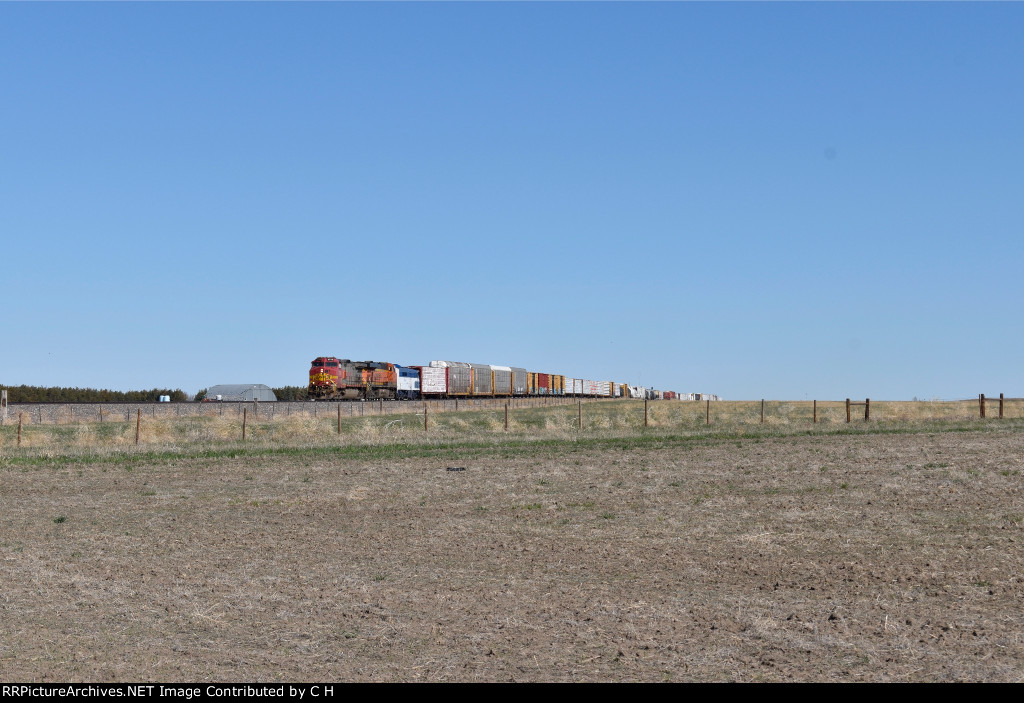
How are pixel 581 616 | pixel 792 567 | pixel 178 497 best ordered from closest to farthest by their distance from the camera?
pixel 581 616 < pixel 792 567 < pixel 178 497

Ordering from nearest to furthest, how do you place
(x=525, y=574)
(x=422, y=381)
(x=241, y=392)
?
(x=525, y=574) → (x=422, y=381) → (x=241, y=392)

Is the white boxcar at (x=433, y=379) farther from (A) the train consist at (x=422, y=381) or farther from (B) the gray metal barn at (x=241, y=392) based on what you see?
(B) the gray metal barn at (x=241, y=392)

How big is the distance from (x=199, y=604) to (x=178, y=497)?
35.0 feet

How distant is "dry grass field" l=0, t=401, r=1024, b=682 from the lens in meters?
9.47

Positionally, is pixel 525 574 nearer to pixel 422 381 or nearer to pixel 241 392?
pixel 422 381

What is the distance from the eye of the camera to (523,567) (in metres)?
14.0

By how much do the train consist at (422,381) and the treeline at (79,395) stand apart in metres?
25.6

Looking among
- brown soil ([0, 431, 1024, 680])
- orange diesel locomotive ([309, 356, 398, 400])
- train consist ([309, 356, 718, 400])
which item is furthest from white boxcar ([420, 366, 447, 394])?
brown soil ([0, 431, 1024, 680])

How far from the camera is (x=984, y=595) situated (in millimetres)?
11953

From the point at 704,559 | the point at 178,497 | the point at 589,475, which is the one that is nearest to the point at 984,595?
the point at 704,559

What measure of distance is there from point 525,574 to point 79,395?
10161 cm

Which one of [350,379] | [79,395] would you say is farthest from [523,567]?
[79,395]

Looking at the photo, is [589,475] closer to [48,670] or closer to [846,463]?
[846,463]

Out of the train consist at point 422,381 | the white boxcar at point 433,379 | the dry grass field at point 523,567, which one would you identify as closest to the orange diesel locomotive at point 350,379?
the train consist at point 422,381
